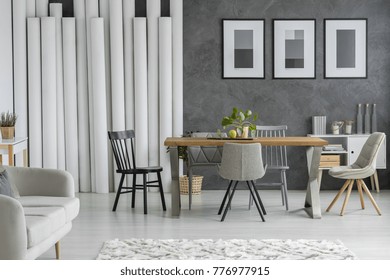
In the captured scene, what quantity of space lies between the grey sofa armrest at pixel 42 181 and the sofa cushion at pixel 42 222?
438mm

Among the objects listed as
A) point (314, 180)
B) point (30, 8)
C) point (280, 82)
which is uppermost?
point (30, 8)

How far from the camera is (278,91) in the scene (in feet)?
28.8

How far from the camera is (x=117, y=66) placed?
855cm

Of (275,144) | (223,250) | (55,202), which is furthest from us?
(275,144)

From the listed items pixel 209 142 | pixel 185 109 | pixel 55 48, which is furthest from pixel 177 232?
pixel 55 48

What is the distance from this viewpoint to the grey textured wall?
873 cm

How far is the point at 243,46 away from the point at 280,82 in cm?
65

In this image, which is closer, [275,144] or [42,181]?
[42,181]

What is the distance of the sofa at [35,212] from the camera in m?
3.96

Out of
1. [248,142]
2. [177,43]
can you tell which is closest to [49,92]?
[177,43]

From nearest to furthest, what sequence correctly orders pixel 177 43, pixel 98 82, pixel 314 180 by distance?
pixel 314 180 → pixel 98 82 → pixel 177 43

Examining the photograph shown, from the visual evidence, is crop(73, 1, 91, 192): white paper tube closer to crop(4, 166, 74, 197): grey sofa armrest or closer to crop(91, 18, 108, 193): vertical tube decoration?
crop(91, 18, 108, 193): vertical tube decoration

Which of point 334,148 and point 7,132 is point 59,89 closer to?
point 7,132

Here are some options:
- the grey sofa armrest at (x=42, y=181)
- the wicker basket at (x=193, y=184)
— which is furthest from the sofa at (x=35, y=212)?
the wicker basket at (x=193, y=184)
